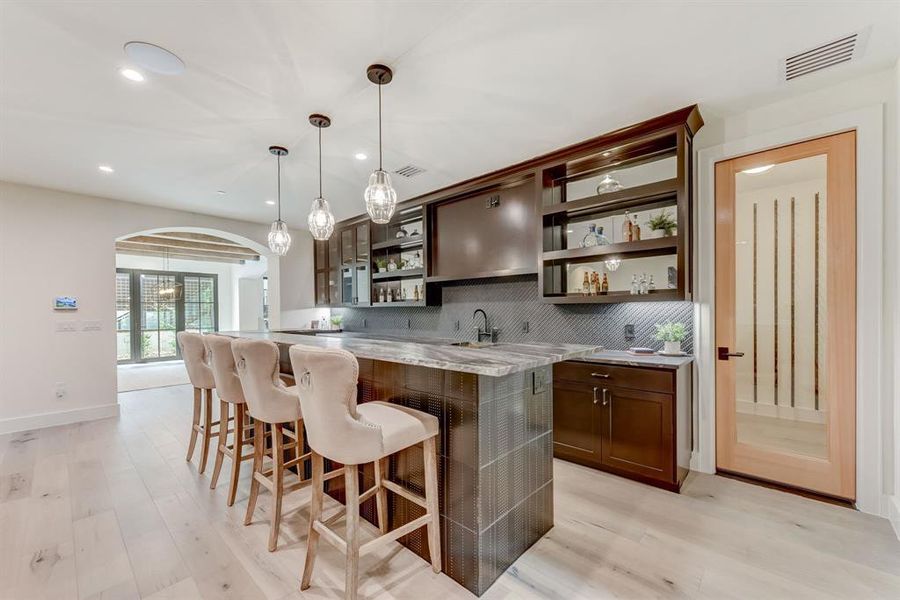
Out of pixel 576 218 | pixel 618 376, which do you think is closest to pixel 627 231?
pixel 576 218

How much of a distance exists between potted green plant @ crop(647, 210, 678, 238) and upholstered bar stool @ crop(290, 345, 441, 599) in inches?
93.5

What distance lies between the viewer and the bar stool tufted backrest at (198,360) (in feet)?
9.86

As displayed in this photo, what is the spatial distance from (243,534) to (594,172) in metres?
3.78

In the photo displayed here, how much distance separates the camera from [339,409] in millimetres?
1604

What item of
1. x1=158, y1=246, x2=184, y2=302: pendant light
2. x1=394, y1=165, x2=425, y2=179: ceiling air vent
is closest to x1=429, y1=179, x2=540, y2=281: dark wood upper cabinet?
x1=394, y1=165, x2=425, y2=179: ceiling air vent

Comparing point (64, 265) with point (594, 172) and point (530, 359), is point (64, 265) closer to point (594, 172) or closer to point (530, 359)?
point (530, 359)

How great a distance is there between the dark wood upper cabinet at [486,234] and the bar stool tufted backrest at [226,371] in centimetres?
246

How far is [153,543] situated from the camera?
82.9 inches

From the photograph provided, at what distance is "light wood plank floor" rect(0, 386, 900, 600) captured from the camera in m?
1.76

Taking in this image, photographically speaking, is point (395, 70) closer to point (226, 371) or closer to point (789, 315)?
point (226, 371)

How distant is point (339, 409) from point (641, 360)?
7.19 feet

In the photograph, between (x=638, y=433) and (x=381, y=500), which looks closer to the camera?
(x=381, y=500)

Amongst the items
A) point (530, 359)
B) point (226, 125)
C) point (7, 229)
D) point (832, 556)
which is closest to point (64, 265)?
point (7, 229)

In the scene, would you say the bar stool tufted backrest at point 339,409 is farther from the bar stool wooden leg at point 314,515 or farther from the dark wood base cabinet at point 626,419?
the dark wood base cabinet at point 626,419
